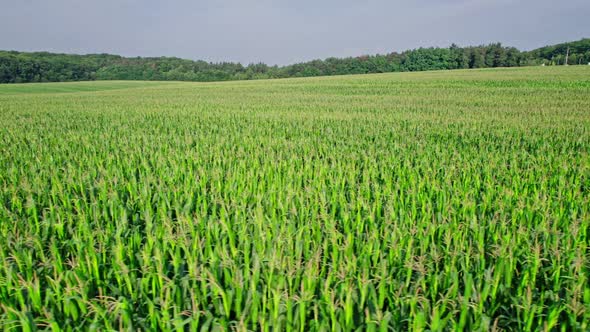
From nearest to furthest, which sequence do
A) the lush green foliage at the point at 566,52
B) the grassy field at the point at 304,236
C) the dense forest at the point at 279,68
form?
the grassy field at the point at 304,236 → the dense forest at the point at 279,68 → the lush green foliage at the point at 566,52

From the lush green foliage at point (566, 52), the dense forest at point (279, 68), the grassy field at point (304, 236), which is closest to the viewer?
the grassy field at point (304, 236)

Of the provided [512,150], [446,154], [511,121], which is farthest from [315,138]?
[511,121]

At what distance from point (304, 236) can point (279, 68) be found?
9589 cm

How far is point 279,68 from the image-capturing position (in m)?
96.0

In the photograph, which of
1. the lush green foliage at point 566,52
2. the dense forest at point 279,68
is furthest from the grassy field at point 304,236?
the lush green foliage at point 566,52

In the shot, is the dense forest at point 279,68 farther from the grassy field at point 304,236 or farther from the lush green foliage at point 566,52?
the grassy field at point 304,236

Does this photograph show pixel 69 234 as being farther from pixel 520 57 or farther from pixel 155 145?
pixel 520 57

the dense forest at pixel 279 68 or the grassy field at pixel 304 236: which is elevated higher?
the dense forest at pixel 279 68

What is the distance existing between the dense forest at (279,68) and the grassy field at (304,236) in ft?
262

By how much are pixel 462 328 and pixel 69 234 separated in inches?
132

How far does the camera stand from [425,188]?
4934 mm

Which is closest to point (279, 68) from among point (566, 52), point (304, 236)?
point (566, 52)

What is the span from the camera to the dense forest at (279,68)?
252ft

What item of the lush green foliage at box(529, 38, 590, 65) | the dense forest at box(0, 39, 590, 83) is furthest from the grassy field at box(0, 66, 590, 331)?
the lush green foliage at box(529, 38, 590, 65)
